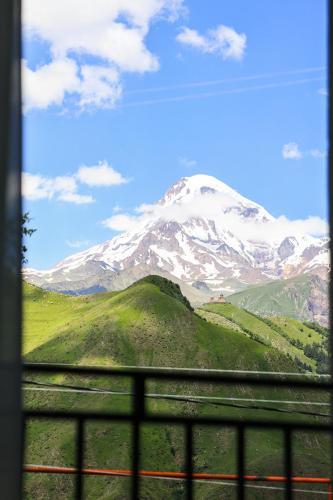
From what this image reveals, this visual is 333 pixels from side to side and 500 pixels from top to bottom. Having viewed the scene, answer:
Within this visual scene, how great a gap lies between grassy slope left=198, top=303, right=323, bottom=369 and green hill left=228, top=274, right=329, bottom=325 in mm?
44033

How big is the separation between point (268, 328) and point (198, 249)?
123007 mm

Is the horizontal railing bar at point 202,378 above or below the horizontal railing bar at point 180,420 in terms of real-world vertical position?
above

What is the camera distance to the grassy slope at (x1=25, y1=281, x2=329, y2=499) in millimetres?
32094

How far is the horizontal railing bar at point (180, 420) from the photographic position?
130cm

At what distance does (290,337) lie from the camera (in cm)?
5466

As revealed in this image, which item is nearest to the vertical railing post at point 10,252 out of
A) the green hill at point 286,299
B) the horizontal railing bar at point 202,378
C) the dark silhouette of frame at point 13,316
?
the dark silhouette of frame at point 13,316

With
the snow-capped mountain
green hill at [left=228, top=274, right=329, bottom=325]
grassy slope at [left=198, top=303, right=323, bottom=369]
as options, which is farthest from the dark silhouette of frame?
the snow-capped mountain

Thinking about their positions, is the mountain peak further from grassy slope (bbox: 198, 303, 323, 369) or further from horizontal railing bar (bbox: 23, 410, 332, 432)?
horizontal railing bar (bbox: 23, 410, 332, 432)

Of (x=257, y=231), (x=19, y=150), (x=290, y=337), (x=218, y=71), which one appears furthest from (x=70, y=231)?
(x=19, y=150)

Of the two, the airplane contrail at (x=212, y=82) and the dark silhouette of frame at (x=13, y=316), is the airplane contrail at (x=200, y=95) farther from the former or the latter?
the dark silhouette of frame at (x=13, y=316)

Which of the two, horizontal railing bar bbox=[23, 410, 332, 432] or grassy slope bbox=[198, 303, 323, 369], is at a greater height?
horizontal railing bar bbox=[23, 410, 332, 432]

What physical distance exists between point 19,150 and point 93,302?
170ft

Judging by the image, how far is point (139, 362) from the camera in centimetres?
4247

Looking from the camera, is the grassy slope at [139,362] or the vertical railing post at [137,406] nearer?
the vertical railing post at [137,406]
